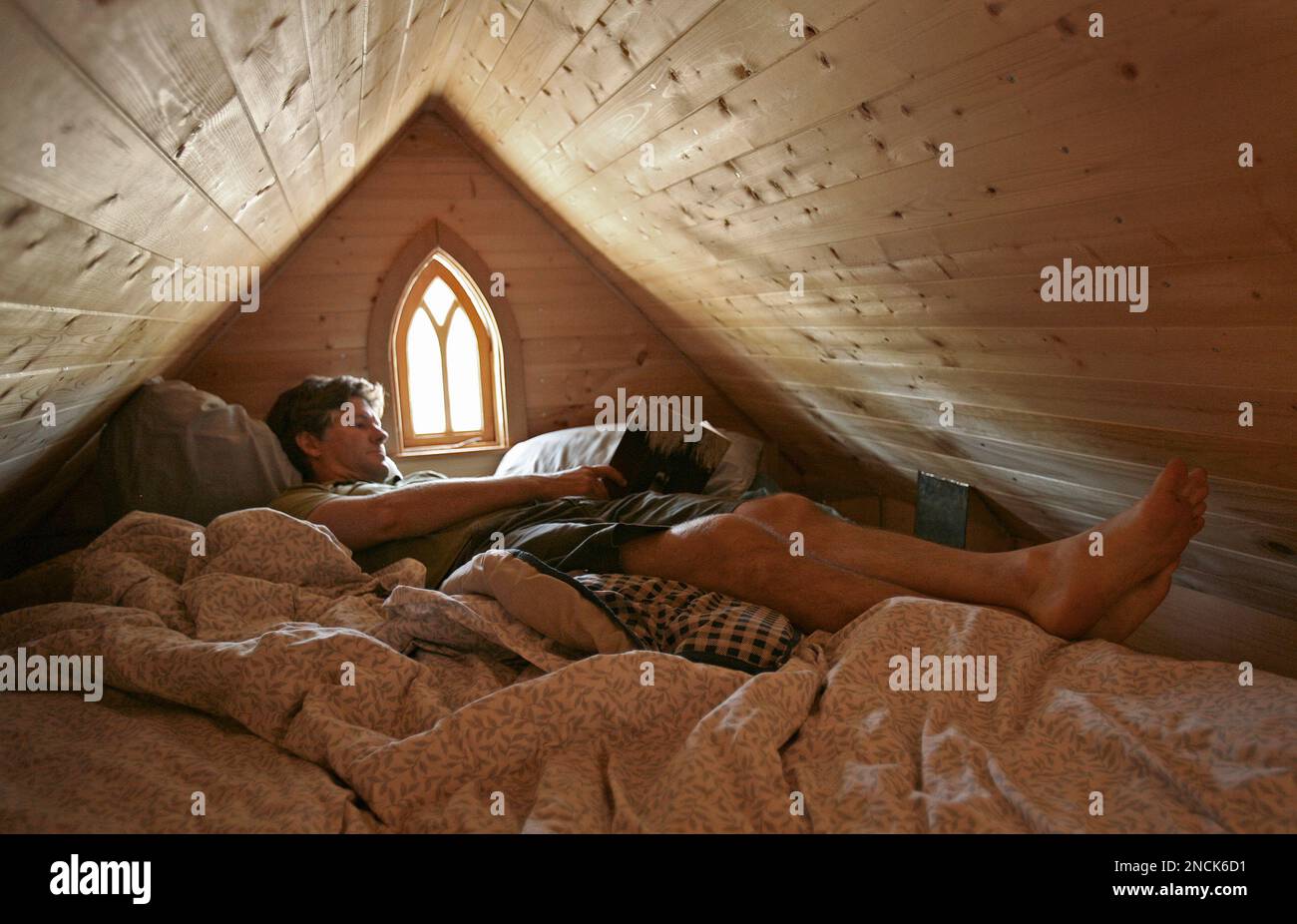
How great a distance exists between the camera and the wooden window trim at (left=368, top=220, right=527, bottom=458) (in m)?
3.22

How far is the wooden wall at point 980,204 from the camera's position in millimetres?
1048

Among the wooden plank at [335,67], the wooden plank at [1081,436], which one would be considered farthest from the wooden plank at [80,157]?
the wooden plank at [1081,436]

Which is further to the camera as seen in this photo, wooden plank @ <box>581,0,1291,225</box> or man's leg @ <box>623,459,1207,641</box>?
→ man's leg @ <box>623,459,1207,641</box>

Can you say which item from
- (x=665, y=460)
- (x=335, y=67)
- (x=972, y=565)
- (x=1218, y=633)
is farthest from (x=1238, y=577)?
(x=335, y=67)

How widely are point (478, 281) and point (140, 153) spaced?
231 centimetres

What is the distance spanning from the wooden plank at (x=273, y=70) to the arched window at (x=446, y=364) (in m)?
1.47

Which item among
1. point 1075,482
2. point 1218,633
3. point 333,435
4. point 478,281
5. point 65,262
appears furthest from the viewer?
point 478,281

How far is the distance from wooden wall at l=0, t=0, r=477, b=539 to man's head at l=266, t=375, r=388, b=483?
0.40m

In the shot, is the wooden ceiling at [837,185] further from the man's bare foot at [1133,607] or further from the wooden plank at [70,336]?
the man's bare foot at [1133,607]

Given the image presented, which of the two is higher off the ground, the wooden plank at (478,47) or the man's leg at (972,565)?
the wooden plank at (478,47)

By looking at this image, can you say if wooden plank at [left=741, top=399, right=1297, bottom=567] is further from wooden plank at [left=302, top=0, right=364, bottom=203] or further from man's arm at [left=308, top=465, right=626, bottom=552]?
wooden plank at [left=302, top=0, right=364, bottom=203]

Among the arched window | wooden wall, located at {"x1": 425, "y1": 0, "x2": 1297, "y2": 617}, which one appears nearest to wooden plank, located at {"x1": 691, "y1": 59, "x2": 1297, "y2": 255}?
wooden wall, located at {"x1": 425, "y1": 0, "x2": 1297, "y2": 617}

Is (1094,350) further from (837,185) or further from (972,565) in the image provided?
(837,185)

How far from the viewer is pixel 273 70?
1.17 metres
